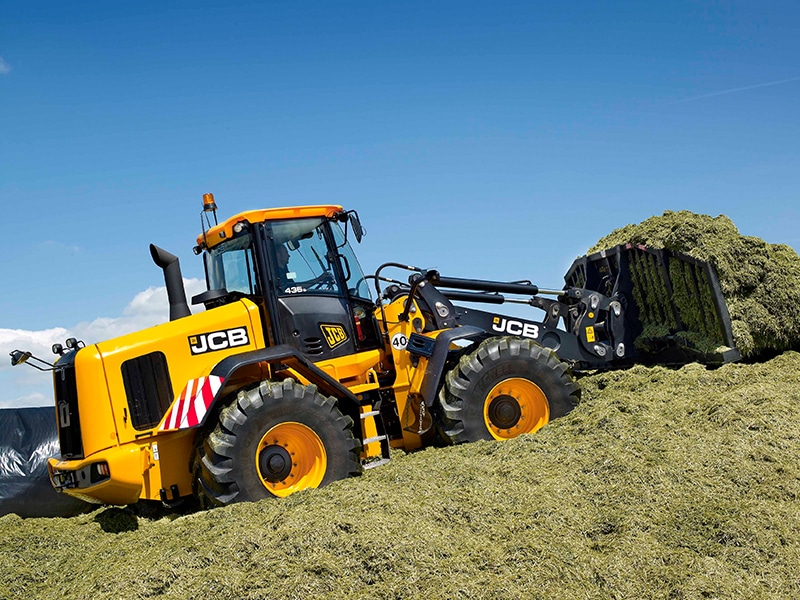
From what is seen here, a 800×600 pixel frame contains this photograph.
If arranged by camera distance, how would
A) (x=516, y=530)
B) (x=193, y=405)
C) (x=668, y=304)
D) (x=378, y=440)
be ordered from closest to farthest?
(x=516, y=530) < (x=193, y=405) < (x=378, y=440) < (x=668, y=304)

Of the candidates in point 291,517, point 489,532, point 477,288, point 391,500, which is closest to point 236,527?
point 291,517

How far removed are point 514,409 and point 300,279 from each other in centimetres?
243

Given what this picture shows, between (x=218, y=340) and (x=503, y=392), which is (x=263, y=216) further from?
(x=503, y=392)

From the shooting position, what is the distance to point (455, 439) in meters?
7.37

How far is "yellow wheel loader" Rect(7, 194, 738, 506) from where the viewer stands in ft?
21.1

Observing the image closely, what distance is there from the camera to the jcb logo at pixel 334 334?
7362 mm

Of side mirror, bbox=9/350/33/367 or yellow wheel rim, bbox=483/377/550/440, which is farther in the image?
yellow wheel rim, bbox=483/377/550/440

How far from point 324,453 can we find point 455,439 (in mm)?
1388

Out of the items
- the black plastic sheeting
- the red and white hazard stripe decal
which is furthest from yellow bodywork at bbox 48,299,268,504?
the black plastic sheeting

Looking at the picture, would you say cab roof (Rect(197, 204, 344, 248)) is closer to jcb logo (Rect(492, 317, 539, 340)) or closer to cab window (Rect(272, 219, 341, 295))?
cab window (Rect(272, 219, 341, 295))

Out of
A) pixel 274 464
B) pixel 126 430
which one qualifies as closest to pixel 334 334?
pixel 274 464

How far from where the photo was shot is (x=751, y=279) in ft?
27.7

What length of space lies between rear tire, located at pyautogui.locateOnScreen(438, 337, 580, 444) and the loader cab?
3.16 ft

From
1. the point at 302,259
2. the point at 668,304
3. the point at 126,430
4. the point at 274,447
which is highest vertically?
the point at 302,259
